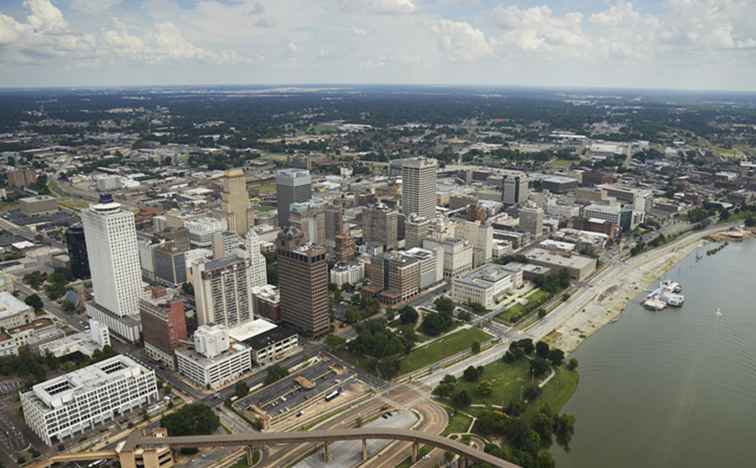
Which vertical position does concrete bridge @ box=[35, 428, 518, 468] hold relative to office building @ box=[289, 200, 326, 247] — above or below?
below

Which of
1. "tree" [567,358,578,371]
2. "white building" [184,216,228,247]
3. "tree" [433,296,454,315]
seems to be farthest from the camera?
"white building" [184,216,228,247]

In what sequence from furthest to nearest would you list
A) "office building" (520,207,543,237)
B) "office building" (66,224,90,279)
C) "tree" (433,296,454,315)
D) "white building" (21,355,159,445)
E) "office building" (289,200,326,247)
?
"office building" (520,207,543,237) < "office building" (289,200,326,247) < "office building" (66,224,90,279) < "tree" (433,296,454,315) < "white building" (21,355,159,445)

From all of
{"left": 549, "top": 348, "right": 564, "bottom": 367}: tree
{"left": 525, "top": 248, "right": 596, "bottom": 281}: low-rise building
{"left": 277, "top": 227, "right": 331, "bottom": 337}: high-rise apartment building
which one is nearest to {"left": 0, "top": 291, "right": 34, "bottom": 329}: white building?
{"left": 277, "top": 227, "right": 331, "bottom": 337}: high-rise apartment building

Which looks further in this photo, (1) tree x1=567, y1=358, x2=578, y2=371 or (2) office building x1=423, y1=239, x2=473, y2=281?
(2) office building x1=423, y1=239, x2=473, y2=281

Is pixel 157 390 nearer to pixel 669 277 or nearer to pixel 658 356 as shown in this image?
pixel 658 356

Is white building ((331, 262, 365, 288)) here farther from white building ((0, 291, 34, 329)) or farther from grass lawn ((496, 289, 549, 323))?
white building ((0, 291, 34, 329))

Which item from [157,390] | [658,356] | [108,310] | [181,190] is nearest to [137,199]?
[181,190]

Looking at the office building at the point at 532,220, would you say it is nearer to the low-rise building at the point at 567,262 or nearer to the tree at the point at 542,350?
the low-rise building at the point at 567,262

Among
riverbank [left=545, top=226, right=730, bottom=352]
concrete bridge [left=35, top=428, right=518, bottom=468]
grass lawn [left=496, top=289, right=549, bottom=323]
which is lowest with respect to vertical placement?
riverbank [left=545, top=226, right=730, bottom=352]
